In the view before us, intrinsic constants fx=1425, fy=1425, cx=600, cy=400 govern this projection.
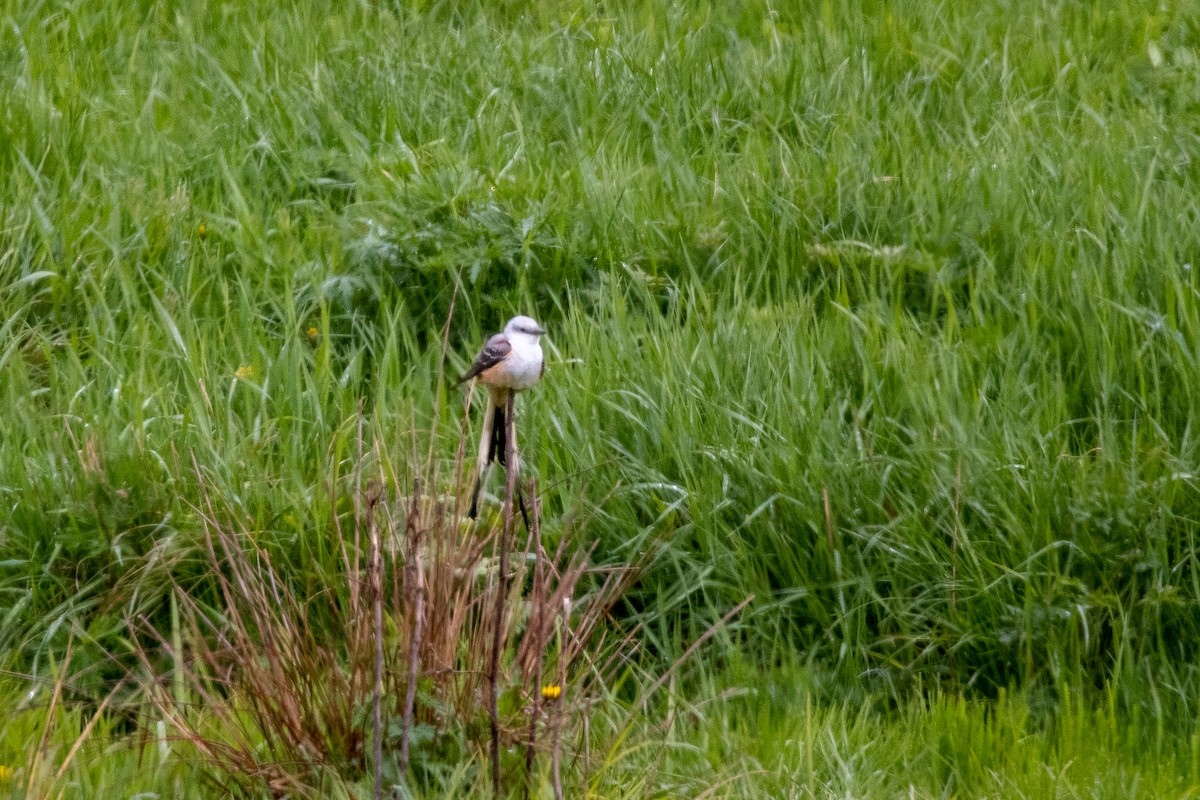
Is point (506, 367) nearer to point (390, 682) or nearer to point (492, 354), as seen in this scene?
point (492, 354)

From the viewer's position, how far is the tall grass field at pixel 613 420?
306 cm

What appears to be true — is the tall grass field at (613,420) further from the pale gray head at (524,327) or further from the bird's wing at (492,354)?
the pale gray head at (524,327)

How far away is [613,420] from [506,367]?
119 cm

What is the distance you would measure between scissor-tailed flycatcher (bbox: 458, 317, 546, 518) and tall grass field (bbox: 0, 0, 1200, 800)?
0.54ft

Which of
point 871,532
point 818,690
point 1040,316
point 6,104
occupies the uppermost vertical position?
point 6,104

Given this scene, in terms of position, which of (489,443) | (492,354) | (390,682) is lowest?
(390,682)

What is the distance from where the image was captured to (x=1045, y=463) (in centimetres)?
372

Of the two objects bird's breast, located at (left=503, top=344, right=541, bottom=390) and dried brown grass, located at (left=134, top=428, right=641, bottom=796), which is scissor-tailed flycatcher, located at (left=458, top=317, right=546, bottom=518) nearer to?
bird's breast, located at (left=503, top=344, right=541, bottom=390)

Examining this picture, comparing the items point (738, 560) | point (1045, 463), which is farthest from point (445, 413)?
point (1045, 463)

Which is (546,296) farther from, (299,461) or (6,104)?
(6,104)

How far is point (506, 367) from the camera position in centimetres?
290

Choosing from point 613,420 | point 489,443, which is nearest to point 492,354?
point 489,443

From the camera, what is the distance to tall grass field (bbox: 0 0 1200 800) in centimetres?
306

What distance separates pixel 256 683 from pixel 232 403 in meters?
1.46
